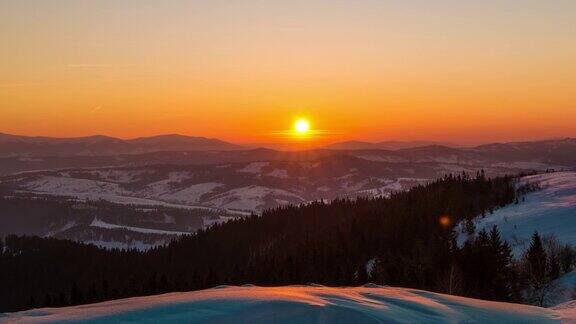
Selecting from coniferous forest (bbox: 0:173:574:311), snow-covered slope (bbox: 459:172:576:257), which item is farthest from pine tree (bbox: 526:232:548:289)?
snow-covered slope (bbox: 459:172:576:257)

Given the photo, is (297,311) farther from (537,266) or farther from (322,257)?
(322,257)

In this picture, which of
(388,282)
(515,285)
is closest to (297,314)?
(388,282)

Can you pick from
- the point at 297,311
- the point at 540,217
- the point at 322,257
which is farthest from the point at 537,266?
the point at 322,257

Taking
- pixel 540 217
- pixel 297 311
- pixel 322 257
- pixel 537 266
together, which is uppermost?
pixel 297 311

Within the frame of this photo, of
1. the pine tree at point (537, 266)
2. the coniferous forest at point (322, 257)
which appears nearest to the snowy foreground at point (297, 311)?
the coniferous forest at point (322, 257)

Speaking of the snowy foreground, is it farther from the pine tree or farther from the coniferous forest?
the pine tree

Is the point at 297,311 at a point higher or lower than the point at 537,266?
higher
